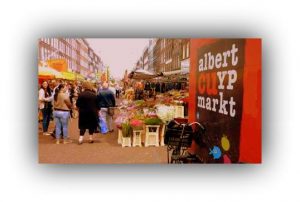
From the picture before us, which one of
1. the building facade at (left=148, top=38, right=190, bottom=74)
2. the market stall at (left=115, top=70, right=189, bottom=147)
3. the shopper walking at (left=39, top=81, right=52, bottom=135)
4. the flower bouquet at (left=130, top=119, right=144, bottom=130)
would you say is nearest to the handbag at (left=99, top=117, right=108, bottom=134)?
the market stall at (left=115, top=70, right=189, bottom=147)

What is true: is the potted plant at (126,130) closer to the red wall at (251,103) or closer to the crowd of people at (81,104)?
the crowd of people at (81,104)

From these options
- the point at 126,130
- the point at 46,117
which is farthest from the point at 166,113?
the point at 46,117

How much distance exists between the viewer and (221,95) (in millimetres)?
5406

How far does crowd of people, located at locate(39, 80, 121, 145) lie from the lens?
18.1ft

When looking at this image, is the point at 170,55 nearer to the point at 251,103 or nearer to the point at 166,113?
the point at 166,113

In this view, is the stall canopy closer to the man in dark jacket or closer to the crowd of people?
the crowd of people

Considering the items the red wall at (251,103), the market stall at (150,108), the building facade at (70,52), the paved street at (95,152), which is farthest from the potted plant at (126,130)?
the red wall at (251,103)

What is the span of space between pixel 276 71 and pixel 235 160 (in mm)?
1129

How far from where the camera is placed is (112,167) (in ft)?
18.1

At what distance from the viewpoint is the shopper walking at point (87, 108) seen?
557 cm

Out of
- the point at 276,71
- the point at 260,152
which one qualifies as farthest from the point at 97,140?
the point at 276,71

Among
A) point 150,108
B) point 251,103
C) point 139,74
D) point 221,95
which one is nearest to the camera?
point 251,103

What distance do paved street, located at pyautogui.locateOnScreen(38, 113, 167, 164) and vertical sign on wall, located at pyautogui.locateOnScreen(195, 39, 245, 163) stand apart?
665 mm

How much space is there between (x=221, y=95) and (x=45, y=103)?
2.05 metres
